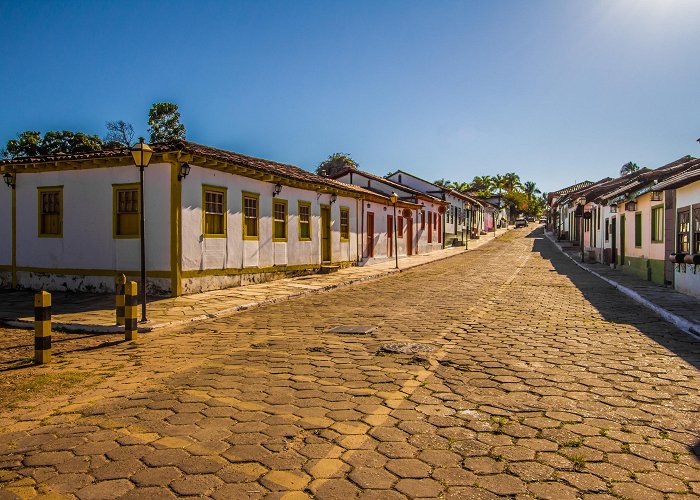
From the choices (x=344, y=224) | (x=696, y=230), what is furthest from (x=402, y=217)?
(x=696, y=230)

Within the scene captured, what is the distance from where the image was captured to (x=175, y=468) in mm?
3443

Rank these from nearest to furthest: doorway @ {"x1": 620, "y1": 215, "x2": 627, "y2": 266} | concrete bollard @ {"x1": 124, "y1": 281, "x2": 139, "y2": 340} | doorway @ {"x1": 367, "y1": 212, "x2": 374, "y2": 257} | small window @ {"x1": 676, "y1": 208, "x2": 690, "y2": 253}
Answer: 1. concrete bollard @ {"x1": 124, "y1": 281, "x2": 139, "y2": 340}
2. small window @ {"x1": 676, "y1": 208, "x2": 690, "y2": 253}
3. doorway @ {"x1": 620, "y1": 215, "x2": 627, "y2": 266}
4. doorway @ {"x1": 367, "y1": 212, "x2": 374, "y2": 257}

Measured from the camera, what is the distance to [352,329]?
874cm

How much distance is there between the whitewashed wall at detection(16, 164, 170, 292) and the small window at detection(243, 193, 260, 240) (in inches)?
126

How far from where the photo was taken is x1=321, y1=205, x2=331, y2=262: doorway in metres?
21.7

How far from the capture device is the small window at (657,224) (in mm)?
16172

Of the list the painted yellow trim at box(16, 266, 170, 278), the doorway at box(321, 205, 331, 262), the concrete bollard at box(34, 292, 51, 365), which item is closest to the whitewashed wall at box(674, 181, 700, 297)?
the doorway at box(321, 205, 331, 262)

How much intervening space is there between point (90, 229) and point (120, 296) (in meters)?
6.72

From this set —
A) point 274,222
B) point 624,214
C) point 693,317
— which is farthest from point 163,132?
point 693,317

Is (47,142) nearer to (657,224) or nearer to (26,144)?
(26,144)

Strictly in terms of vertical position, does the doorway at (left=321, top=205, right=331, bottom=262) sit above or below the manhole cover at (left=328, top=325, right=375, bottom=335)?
above

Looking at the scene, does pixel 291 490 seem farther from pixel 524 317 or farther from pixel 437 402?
pixel 524 317

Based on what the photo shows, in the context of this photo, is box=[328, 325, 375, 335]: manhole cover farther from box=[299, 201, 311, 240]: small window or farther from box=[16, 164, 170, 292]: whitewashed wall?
box=[299, 201, 311, 240]: small window

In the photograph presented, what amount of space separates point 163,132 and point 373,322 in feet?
131
